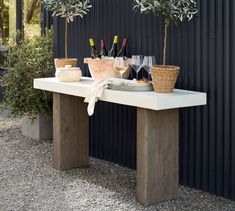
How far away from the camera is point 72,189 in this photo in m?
4.07

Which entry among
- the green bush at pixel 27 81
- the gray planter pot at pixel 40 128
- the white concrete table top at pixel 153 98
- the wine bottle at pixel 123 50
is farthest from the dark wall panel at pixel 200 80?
the gray planter pot at pixel 40 128

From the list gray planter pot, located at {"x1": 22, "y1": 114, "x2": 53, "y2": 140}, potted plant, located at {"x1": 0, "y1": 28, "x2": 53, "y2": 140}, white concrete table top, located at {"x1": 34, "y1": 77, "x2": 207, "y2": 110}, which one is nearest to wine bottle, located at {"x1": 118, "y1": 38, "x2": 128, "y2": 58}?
white concrete table top, located at {"x1": 34, "y1": 77, "x2": 207, "y2": 110}

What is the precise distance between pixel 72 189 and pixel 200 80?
51.5 inches

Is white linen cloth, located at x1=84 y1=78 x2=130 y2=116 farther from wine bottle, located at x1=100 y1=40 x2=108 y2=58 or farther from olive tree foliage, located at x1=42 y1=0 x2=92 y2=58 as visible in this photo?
olive tree foliage, located at x1=42 y1=0 x2=92 y2=58

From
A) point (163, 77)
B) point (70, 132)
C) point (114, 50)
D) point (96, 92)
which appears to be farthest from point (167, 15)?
point (70, 132)

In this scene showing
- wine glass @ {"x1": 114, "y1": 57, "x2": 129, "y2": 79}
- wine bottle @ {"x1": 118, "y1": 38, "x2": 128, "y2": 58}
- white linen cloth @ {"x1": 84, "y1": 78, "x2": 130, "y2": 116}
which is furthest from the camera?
wine bottle @ {"x1": 118, "y1": 38, "x2": 128, "y2": 58}

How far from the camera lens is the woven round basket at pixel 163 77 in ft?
11.3

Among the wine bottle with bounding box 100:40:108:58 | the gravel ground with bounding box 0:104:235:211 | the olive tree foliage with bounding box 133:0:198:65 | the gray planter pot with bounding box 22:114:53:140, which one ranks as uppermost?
the olive tree foliage with bounding box 133:0:198:65

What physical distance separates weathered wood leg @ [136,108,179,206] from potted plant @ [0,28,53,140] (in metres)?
2.28

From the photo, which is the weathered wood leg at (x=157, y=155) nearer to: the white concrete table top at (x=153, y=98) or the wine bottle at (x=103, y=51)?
the white concrete table top at (x=153, y=98)

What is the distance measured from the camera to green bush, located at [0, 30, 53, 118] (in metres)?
5.64

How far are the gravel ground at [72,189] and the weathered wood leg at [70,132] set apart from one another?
98 millimetres

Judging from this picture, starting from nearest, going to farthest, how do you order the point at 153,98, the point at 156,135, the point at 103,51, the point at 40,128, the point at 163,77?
1. the point at 153,98
2. the point at 163,77
3. the point at 156,135
4. the point at 103,51
5. the point at 40,128

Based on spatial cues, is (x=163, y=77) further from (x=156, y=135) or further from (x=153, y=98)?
(x=156, y=135)
